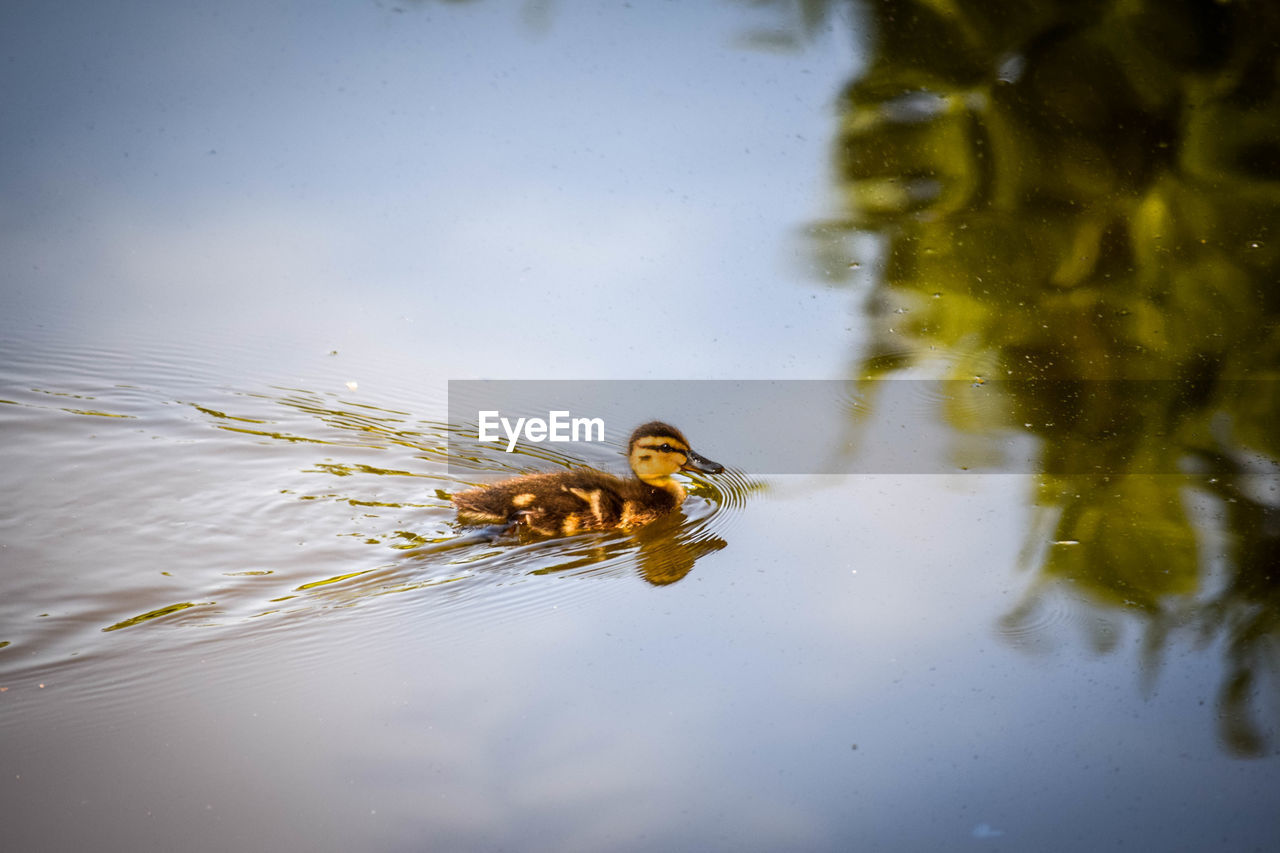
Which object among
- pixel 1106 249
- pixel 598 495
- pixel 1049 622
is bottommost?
pixel 1049 622

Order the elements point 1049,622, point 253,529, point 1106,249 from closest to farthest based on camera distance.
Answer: point 1049,622, point 253,529, point 1106,249

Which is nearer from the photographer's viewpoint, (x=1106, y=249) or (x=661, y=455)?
(x=661, y=455)

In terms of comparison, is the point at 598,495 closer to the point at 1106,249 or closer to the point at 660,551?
the point at 660,551

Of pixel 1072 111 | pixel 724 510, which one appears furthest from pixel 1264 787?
pixel 1072 111

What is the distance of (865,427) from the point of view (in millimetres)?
3209

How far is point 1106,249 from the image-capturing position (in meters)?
3.72

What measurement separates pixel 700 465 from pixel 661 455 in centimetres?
12

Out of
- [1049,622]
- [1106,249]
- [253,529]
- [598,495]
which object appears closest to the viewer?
[1049,622]

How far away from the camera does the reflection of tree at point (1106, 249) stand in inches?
107

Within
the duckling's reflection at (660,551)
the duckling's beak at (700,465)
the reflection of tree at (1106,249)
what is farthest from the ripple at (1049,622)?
the duckling's beak at (700,465)

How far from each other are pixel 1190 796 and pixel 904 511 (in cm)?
101

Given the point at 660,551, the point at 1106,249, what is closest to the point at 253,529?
the point at 660,551

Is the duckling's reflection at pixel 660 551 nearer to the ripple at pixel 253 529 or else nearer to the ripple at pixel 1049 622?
the ripple at pixel 253 529

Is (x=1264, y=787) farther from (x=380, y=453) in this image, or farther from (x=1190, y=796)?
(x=380, y=453)
